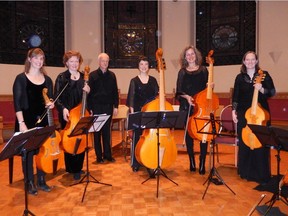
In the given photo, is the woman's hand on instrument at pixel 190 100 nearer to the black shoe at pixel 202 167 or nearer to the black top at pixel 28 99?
the black shoe at pixel 202 167

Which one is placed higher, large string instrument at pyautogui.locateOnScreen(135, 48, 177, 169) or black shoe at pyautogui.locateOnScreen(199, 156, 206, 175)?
large string instrument at pyautogui.locateOnScreen(135, 48, 177, 169)

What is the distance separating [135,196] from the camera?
12.9 feet

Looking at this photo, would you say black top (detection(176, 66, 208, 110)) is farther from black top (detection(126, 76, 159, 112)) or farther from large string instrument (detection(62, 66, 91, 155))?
large string instrument (detection(62, 66, 91, 155))

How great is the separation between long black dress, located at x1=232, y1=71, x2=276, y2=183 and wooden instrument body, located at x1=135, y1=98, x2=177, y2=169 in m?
1.02

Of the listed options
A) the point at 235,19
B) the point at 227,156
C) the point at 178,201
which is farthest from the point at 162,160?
the point at 235,19

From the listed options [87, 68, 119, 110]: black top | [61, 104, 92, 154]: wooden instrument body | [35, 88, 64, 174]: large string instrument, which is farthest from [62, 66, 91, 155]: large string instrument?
[87, 68, 119, 110]: black top

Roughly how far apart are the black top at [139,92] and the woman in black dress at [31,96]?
138cm

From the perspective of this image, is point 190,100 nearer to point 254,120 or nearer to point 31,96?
point 254,120

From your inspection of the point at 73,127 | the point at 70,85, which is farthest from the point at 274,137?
the point at 70,85

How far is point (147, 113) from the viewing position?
12.3ft

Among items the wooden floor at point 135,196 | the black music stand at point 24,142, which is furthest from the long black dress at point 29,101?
the black music stand at point 24,142

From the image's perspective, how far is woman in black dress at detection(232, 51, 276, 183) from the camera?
4.33m

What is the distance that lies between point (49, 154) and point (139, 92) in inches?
71.4

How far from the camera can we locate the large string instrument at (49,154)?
12.6ft
